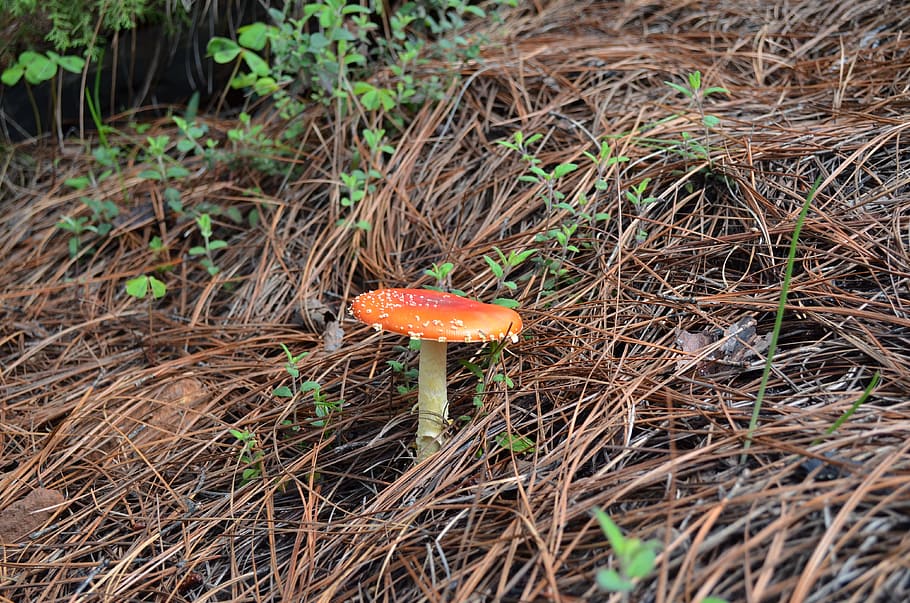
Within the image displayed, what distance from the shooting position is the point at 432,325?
6.97 ft

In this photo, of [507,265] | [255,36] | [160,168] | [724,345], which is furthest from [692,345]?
[160,168]

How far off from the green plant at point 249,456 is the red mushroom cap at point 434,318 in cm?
70

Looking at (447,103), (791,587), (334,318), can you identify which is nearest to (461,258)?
(334,318)

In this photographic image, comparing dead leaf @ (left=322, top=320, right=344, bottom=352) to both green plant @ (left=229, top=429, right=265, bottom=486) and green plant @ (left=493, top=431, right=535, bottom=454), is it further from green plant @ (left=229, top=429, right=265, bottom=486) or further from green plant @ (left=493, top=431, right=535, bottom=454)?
green plant @ (left=493, top=431, right=535, bottom=454)

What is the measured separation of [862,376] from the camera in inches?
81.0

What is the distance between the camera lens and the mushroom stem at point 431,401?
2.40 meters

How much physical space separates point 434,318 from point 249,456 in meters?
0.97

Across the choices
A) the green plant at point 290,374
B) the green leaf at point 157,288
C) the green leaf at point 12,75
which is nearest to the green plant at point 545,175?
the green plant at point 290,374

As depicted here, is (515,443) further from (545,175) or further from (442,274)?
(545,175)

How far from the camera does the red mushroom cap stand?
2.12 meters

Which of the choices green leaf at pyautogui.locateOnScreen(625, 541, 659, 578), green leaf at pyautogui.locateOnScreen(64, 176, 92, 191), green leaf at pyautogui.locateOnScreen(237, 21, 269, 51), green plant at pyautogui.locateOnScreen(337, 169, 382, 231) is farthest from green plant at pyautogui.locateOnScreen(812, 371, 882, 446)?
green leaf at pyautogui.locateOnScreen(64, 176, 92, 191)

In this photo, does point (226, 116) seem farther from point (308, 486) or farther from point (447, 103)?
point (308, 486)

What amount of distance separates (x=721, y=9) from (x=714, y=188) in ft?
6.42

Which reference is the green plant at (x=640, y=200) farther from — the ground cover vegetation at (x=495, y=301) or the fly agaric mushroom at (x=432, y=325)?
the fly agaric mushroom at (x=432, y=325)
